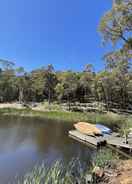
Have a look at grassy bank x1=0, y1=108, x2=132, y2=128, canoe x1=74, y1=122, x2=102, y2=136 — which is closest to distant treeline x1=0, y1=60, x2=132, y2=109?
grassy bank x1=0, y1=108, x2=132, y2=128

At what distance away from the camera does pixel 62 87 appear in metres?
39.1

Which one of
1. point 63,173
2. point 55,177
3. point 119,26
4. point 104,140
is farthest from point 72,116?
point 55,177

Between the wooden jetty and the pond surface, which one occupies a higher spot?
the wooden jetty

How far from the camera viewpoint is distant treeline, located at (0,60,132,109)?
128ft

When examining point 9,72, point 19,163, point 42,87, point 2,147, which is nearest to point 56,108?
point 42,87

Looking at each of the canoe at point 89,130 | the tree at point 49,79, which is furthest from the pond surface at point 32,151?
the tree at point 49,79

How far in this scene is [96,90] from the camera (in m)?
40.7

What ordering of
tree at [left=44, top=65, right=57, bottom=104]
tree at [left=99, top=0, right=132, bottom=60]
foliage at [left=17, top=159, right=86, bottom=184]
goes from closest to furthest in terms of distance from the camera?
foliage at [left=17, top=159, right=86, bottom=184], tree at [left=99, top=0, right=132, bottom=60], tree at [left=44, top=65, right=57, bottom=104]

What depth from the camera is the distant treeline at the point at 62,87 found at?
1534 inches

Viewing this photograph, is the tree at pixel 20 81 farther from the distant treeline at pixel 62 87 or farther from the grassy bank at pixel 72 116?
the grassy bank at pixel 72 116

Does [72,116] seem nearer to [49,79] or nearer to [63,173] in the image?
[49,79]

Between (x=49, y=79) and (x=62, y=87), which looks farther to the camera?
(x=49, y=79)

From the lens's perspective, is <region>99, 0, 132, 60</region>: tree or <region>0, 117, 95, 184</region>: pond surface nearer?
<region>0, 117, 95, 184</region>: pond surface

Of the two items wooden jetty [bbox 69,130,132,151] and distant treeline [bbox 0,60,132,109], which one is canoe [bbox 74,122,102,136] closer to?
wooden jetty [bbox 69,130,132,151]
